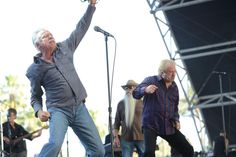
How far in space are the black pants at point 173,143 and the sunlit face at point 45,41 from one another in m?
2.08

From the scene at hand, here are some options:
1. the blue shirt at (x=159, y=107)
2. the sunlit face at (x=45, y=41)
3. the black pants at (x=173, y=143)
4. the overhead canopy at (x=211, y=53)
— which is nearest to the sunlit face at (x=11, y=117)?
the blue shirt at (x=159, y=107)

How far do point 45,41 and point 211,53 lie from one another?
12031mm

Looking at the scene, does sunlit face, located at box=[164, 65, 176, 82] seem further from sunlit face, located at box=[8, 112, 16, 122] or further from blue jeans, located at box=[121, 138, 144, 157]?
sunlit face, located at box=[8, 112, 16, 122]

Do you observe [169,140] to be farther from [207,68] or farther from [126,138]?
[207,68]

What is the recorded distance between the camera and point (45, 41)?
5969 mm

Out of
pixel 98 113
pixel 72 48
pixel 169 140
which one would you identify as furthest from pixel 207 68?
pixel 98 113

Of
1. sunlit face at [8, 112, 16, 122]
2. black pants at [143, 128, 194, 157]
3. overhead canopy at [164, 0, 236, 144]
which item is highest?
overhead canopy at [164, 0, 236, 144]

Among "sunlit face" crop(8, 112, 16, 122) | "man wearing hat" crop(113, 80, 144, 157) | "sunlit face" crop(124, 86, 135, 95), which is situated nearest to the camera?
"man wearing hat" crop(113, 80, 144, 157)

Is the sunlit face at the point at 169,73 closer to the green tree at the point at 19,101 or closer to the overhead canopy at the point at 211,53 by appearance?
the overhead canopy at the point at 211,53

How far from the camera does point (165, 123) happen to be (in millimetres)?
7527

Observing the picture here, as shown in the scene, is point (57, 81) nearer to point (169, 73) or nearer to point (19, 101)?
point (169, 73)

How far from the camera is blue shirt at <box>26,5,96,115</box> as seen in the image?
5.95m

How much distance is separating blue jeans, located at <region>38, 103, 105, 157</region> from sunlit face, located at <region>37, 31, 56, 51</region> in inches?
23.9

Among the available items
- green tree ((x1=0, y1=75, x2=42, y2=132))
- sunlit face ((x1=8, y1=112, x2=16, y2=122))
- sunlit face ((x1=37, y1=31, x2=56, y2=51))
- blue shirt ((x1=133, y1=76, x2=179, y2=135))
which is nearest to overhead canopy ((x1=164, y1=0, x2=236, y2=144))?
sunlit face ((x1=8, y1=112, x2=16, y2=122))
